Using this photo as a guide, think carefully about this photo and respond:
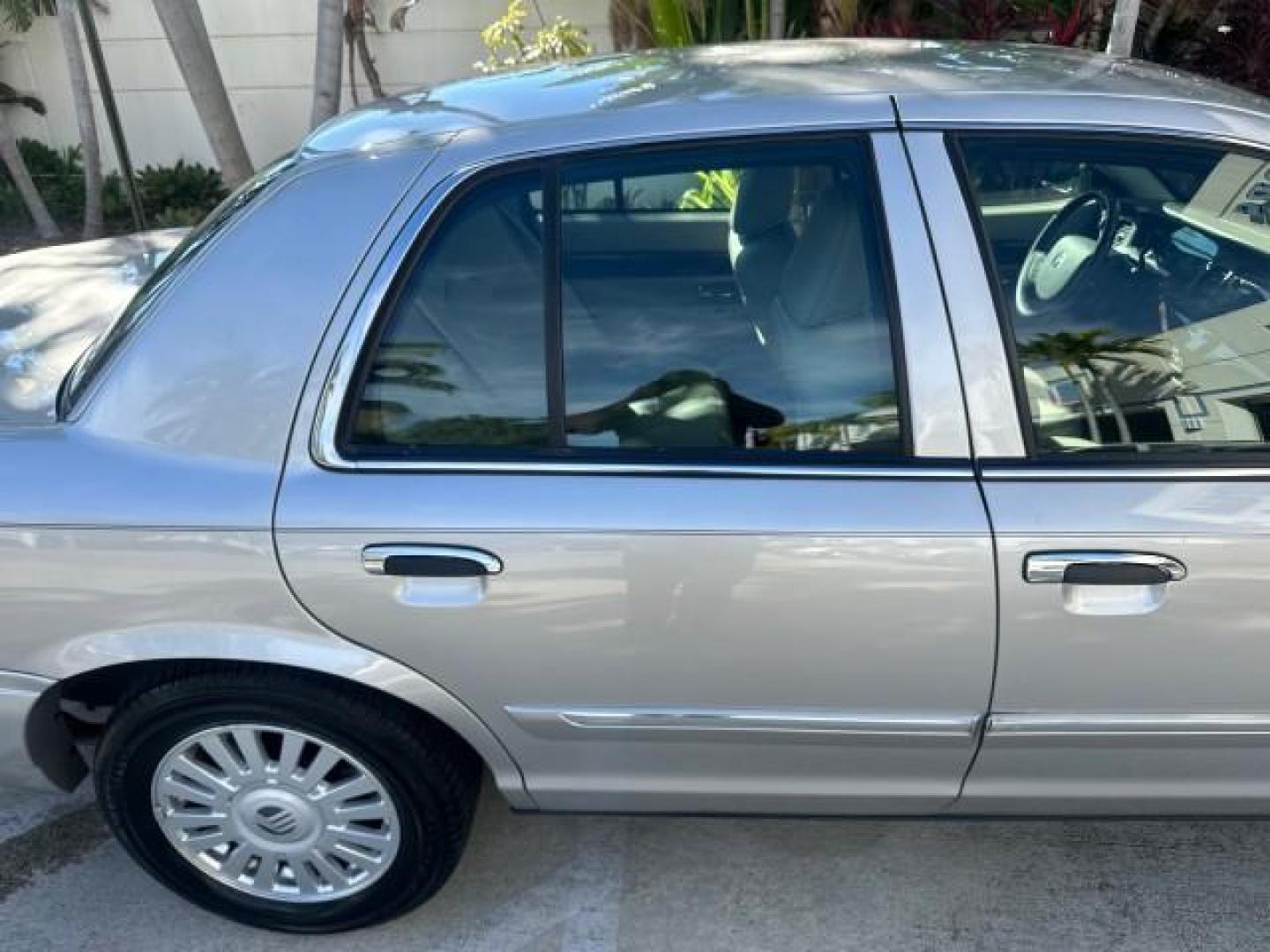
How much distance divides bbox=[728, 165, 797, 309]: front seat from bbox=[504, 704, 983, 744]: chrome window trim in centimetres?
75

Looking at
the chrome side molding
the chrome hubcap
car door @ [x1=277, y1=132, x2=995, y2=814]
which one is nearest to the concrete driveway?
the chrome hubcap

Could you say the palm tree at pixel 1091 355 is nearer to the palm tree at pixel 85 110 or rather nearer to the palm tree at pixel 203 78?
the palm tree at pixel 203 78

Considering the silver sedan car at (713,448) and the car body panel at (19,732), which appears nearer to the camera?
the silver sedan car at (713,448)

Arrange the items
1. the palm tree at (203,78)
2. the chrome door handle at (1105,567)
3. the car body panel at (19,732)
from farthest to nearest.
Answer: the palm tree at (203,78) → the car body panel at (19,732) → the chrome door handle at (1105,567)

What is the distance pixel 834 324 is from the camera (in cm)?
199

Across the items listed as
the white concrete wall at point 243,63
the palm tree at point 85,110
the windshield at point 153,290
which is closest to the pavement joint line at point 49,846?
the windshield at point 153,290

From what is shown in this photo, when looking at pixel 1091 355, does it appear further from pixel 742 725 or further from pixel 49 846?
pixel 49 846

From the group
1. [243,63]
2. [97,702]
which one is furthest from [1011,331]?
[243,63]

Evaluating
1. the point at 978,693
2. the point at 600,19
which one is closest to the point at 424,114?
the point at 978,693

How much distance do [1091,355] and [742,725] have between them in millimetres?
910

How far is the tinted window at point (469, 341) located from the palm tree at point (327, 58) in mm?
4087

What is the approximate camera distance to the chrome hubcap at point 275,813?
221cm

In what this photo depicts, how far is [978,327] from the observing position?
1.90m

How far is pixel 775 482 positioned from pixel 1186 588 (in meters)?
0.71
